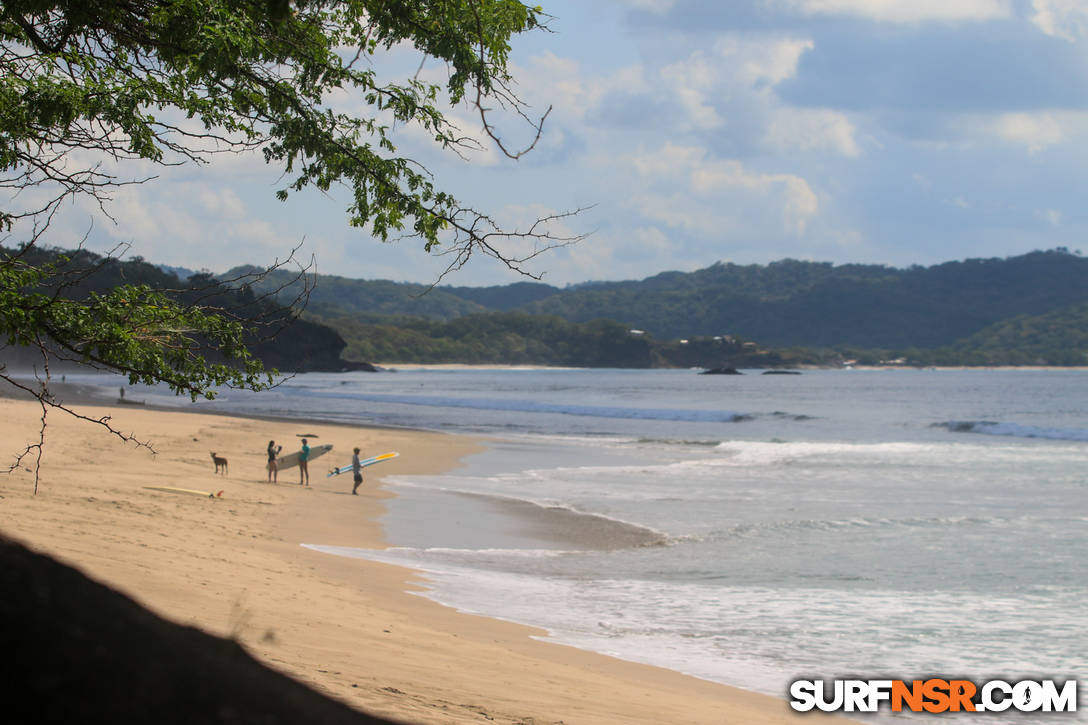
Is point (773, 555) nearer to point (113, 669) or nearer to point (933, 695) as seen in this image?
point (933, 695)

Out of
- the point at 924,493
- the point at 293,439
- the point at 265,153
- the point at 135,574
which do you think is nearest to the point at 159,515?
the point at 135,574

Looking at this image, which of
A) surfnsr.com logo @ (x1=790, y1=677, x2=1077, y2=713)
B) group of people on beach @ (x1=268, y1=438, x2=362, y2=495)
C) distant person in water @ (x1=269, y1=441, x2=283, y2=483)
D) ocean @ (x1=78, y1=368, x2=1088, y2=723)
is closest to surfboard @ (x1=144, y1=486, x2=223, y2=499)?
ocean @ (x1=78, y1=368, x2=1088, y2=723)

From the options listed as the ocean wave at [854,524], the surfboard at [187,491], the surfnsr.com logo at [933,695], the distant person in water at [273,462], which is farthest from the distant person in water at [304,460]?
the surfnsr.com logo at [933,695]

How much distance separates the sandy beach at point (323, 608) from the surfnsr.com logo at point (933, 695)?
557 mm

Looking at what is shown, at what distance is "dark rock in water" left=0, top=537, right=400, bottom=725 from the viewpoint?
1.32 meters

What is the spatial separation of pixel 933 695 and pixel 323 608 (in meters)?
6.01

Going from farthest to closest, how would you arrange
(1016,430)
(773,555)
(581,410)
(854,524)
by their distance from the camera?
(581,410), (1016,430), (854,524), (773,555)

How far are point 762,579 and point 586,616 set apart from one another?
11.0 feet

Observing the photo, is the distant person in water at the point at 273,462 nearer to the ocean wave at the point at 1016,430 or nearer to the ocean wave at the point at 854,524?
the ocean wave at the point at 854,524

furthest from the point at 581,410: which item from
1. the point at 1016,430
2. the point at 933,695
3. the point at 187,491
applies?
Result: the point at 933,695

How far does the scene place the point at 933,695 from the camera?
782cm

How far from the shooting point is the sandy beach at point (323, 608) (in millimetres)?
6371

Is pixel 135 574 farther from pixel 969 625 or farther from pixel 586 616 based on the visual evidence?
pixel 969 625

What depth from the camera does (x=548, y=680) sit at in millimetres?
7180
